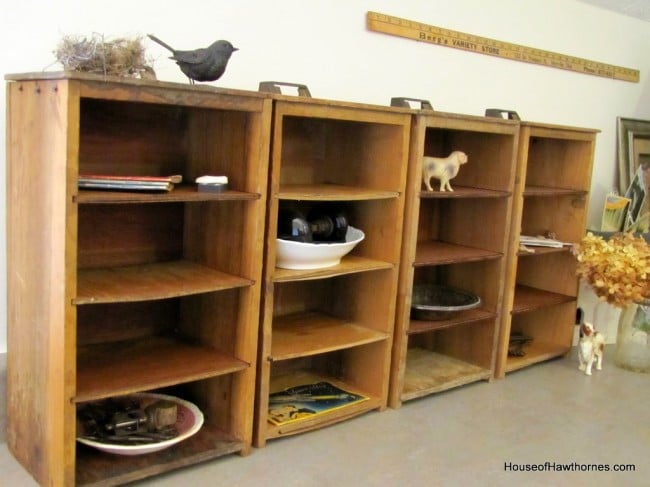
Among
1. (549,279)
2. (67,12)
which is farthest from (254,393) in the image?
(549,279)

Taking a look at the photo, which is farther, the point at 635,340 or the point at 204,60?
the point at 635,340

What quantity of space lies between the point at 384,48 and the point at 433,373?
1326 mm

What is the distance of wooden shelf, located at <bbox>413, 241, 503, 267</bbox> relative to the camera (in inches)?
107

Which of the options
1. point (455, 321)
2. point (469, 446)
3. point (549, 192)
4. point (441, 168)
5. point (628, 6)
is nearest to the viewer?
point (469, 446)

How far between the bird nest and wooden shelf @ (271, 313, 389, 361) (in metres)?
0.96

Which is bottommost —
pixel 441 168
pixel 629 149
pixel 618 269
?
pixel 618 269

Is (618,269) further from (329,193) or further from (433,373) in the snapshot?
(329,193)

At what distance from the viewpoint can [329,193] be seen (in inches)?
93.2

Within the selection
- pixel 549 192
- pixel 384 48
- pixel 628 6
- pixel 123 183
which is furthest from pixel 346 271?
pixel 628 6

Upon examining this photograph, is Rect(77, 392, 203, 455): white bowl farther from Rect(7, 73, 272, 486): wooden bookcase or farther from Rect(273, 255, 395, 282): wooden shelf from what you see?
Rect(273, 255, 395, 282): wooden shelf

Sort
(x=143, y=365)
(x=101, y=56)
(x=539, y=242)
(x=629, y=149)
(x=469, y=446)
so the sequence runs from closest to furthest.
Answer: (x=101, y=56), (x=143, y=365), (x=469, y=446), (x=539, y=242), (x=629, y=149)

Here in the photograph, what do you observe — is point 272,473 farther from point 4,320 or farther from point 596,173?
point 596,173

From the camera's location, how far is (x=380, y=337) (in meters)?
2.59

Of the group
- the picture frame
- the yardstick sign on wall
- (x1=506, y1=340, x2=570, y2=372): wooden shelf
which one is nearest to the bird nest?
the yardstick sign on wall
